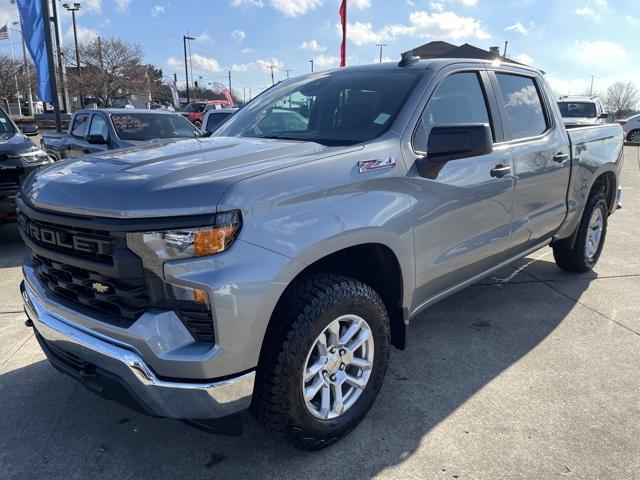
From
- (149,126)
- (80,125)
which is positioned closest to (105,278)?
(149,126)

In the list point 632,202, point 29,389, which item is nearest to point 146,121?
point 29,389

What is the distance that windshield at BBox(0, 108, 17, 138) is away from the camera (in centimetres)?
689

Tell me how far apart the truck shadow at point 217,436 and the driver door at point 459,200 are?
0.56 meters

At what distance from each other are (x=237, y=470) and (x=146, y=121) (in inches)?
297

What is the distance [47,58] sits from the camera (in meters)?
12.2

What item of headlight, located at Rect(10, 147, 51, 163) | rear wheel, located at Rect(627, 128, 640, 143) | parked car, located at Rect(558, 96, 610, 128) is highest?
parked car, located at Rect(558, 96, 610, 128)

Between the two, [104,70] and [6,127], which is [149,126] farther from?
[104,70]

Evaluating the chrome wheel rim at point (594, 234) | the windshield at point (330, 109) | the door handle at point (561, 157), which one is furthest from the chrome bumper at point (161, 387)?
the chrome wheel rim at point (594, 234)

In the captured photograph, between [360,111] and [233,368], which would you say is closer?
[233,368]

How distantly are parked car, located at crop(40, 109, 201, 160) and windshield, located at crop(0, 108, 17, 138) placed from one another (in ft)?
3.45

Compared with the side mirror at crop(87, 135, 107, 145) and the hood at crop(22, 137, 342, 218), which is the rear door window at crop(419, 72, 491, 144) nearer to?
the hood at crop(22, 137, 342, 218)

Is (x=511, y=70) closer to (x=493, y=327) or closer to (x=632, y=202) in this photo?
(x=493, y=327)

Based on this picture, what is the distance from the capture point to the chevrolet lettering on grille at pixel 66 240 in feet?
6.77

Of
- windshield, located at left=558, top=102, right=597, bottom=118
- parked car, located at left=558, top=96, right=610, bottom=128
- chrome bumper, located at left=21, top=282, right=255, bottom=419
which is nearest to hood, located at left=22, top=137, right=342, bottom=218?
chrome bumper, located at left=21, top=282, right=255, bottom=419
